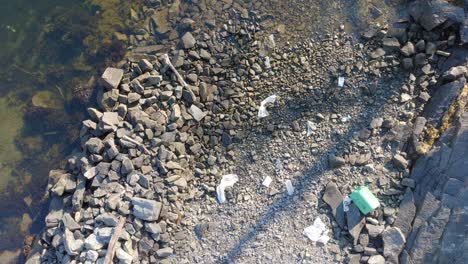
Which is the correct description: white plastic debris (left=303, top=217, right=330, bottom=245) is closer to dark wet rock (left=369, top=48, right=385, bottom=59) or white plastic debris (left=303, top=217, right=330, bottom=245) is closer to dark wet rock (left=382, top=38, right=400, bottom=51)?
dark wet rock (left=369, top=48, right=385, bottom=59)

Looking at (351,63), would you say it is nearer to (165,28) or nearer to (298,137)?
(298,137)

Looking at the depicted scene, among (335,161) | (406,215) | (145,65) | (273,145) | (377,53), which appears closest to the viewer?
(406,215)

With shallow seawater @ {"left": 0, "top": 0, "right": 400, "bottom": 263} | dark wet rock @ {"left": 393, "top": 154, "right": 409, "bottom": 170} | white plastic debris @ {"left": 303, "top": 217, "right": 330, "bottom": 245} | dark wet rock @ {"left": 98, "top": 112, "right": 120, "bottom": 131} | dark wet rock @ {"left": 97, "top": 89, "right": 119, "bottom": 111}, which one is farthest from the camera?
shallow seawater @ {"left": 0, "top": 0, "right": 400, "bottom": 263}

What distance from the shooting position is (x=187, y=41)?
6.43 meters

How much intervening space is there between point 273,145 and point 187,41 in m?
2.36

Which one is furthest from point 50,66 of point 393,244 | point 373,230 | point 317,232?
point 393,244

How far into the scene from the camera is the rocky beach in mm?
5379

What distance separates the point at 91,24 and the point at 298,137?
4512 millimetres

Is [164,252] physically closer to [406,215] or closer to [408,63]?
[406,215]

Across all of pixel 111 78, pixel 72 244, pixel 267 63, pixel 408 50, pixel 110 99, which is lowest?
pixel 72 244

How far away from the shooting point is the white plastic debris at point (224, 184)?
5.82 meters

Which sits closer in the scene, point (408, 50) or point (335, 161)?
point (335, 161)

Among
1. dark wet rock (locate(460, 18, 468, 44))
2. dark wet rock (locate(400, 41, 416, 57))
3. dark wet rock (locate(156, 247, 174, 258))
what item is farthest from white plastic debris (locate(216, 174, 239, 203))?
dark wet rock (locate(460, 18, 468, 44))

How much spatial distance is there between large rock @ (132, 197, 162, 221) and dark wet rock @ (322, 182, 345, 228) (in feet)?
8.28
